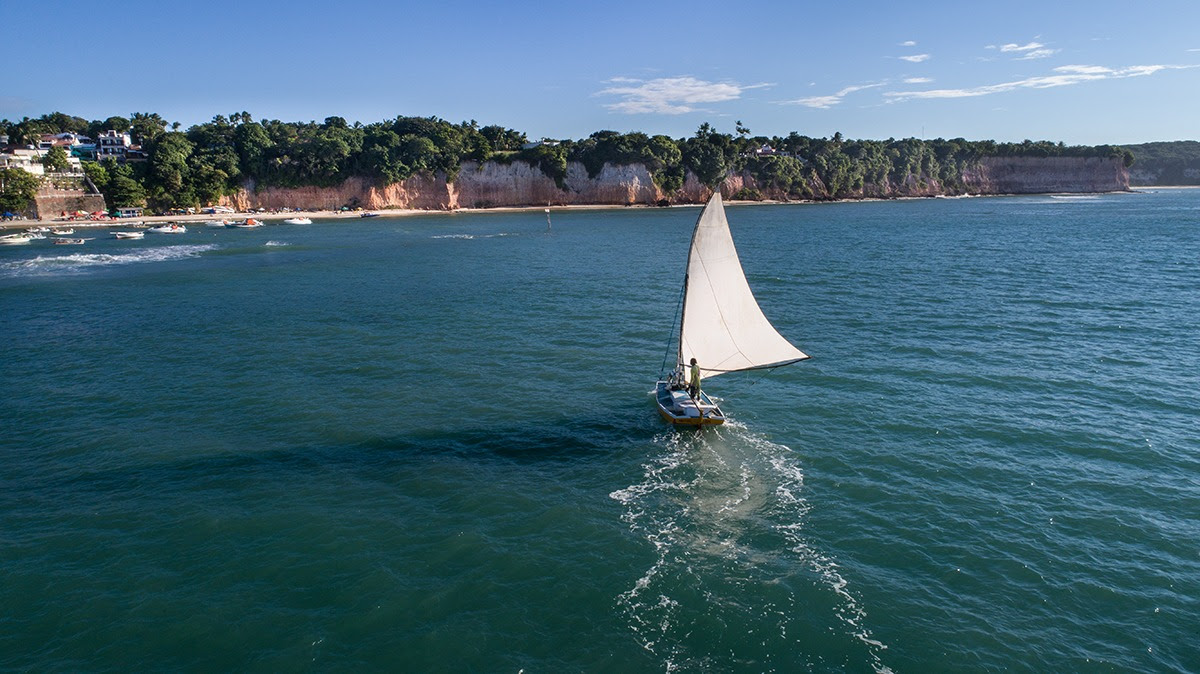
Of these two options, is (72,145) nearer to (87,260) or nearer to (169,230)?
(169,230)

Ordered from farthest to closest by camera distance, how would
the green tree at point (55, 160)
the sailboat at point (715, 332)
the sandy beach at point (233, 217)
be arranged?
1. the green tree at point (55, 160)
2. the sandy beach at point (233, 217)
3. the sailboat at point (715, 332)

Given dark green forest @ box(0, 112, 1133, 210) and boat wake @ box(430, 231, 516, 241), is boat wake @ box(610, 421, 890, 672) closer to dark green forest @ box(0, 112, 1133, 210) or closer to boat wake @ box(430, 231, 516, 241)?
boat wake @ box(430, 231, 516, 241)

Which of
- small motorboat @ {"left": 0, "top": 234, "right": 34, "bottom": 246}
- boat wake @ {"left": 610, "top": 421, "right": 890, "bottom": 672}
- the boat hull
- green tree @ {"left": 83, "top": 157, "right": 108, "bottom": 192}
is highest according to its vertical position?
green tree @ {"left": 83, "top": 157, "right": 108, "bottom": 192}

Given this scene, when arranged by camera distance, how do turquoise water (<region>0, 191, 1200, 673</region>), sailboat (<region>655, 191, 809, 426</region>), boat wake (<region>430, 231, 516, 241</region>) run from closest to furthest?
turquoise water (<region>0, 191, 1200, 673</region>)
sailboat (<region>655, 191, 809, 426</region>)
boat wake (<region>430, 231, 516, 241</region>)

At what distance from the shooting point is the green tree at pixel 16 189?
134 meters

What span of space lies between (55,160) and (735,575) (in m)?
179

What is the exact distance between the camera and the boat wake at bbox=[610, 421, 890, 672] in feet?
54.9

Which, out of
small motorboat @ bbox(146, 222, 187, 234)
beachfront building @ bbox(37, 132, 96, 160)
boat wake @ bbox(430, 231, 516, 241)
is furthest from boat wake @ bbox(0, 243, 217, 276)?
beachfront building @ bbox(37, 132, 96, 160)

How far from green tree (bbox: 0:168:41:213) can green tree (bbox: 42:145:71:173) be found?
463 centimetres

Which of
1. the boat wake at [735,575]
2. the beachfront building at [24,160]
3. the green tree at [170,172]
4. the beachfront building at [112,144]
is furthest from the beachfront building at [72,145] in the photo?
the boat wake at [735,575]

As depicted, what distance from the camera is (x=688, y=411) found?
29.7 meters

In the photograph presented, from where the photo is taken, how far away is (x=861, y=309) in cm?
5334

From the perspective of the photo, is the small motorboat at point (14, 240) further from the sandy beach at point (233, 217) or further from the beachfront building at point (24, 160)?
the beachfront building at point (24, 160)

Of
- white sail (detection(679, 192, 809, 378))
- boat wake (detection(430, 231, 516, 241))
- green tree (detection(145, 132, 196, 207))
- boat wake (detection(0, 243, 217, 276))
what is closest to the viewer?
white sail (detection(679, 192, 809, 378))
